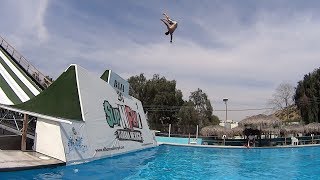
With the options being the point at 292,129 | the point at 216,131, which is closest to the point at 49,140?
the point at 216,131

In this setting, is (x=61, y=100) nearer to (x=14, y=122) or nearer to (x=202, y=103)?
(x=14, y=122)

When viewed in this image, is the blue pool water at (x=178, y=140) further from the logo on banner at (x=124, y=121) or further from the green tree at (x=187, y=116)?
the green tree at (x=187, y=116)

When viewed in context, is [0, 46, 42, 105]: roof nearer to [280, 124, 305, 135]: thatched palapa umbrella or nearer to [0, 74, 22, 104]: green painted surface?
[0, 74, 22, 104]: green painted surface

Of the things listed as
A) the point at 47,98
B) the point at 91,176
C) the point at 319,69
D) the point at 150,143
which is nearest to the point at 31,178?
the point at 91,176

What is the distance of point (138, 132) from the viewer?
25.7 metres

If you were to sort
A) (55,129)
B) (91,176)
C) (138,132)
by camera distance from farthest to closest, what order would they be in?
(138,132) → (55,129) → (91,176)

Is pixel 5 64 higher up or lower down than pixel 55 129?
higher up

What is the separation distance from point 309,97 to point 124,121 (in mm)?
36011

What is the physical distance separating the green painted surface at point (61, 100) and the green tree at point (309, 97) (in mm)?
40932

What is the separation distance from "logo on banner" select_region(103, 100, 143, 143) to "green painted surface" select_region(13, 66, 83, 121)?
3.25m

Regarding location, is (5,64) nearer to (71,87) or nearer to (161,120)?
(71,87)

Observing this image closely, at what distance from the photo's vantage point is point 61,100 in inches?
595

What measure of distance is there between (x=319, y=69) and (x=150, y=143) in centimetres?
3343

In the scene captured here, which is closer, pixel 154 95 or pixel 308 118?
pixel 308 118
